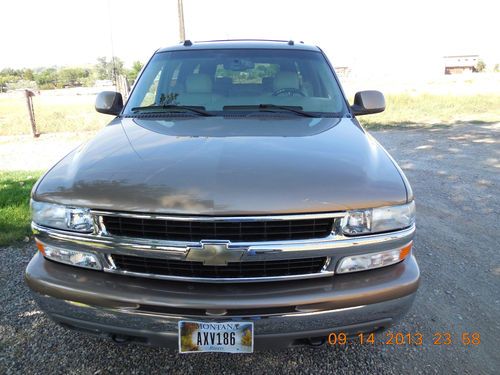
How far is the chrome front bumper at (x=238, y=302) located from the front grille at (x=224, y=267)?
2.1 inches

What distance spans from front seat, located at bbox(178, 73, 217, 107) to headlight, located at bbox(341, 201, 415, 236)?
1.72 meters

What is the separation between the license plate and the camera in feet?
6.34

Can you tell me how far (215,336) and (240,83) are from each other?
2163 millimetres

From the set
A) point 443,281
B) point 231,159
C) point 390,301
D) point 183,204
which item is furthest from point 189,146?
point 443,281

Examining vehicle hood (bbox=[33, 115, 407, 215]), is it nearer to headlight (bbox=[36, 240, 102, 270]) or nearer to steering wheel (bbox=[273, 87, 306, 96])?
headlight (bbox=[36, 240, 102, 270])

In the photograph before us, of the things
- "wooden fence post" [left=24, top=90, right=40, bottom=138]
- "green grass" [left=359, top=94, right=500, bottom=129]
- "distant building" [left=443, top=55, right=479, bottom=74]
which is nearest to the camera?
"wooden fence post" [left=24, top=90, right=40, bottom=138]

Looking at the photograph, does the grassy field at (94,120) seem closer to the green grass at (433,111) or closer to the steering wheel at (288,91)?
the green grass at (433,111)

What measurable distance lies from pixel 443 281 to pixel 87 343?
2751 millimetres

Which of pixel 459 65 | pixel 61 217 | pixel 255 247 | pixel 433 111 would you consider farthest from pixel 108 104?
pixel 459 65

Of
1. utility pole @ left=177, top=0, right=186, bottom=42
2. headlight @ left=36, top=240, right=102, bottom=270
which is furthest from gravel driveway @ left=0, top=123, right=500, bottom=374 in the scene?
utility pole @ left=177, top=0, right=186, bottom=42

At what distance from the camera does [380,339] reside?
8.82 ft

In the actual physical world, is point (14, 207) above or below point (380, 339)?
above

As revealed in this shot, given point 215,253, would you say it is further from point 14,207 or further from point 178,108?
point 14,207

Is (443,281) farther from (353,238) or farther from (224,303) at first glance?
(224,303)
